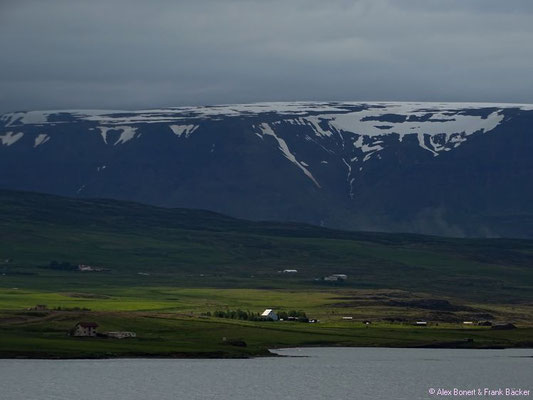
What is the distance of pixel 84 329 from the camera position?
15238cm

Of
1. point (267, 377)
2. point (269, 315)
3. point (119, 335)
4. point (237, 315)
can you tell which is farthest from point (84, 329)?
point (269, 315)

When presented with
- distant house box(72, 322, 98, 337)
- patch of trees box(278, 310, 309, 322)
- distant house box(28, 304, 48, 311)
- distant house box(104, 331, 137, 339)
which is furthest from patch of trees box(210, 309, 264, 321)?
distant house box(72, 322, 98, 337)

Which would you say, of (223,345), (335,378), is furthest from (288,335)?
(335,378)

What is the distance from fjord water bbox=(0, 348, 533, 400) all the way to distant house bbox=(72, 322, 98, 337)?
576 inches

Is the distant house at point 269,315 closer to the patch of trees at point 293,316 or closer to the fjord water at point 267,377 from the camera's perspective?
the patch of trees at point 293,316

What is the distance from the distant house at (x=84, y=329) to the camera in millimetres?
151875

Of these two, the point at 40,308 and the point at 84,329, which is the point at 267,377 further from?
the point at 40,308

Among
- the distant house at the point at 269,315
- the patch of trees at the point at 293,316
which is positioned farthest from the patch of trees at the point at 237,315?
the patch of trees at the point at 293,316

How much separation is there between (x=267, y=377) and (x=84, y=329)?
97.4ft

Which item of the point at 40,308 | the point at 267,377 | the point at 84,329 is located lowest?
the point at 40,308

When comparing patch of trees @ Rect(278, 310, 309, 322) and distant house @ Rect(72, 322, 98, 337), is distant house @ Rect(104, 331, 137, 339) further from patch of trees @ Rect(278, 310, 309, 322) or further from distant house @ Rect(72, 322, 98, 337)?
patch of trees @ Rect(278, 310, 309, 322)

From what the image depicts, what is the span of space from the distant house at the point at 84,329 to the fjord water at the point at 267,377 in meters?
14.6

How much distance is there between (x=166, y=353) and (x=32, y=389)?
2829 cm

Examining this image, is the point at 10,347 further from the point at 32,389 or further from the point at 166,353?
the point at 32,389
